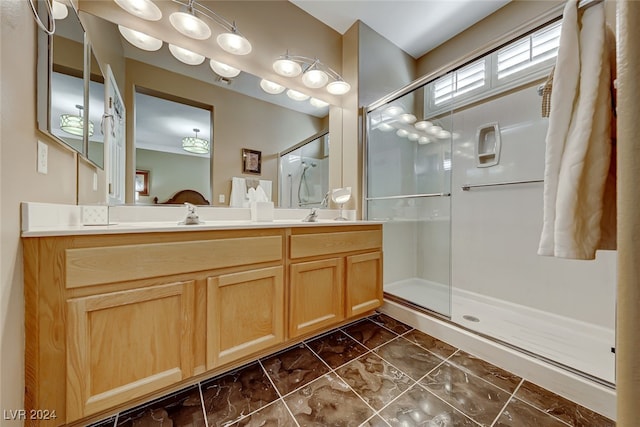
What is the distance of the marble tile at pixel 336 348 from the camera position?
4.67ft

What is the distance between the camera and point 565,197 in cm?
60

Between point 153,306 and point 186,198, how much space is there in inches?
29.6

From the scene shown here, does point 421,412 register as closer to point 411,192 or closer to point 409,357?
point 409,357

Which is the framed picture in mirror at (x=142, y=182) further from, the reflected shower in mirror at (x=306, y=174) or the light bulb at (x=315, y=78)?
the light bulb at (x=315, y=78)

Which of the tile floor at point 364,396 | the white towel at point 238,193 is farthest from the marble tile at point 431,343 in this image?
the white towel at point 238,193

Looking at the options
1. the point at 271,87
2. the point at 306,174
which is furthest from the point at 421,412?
the point at 271,87

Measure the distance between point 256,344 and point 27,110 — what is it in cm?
132

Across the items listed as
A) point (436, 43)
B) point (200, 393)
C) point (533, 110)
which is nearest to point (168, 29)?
point (200, 393)

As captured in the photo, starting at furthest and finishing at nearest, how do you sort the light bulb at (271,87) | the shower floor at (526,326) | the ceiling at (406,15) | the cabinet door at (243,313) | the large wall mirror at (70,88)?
1. the ceiling at (406,15)
2. the light bulb at (271,87)
3. the shower floor at (526,326)
4. the cabinet door at (243,313)
5. the large wall mirror at (70,88)

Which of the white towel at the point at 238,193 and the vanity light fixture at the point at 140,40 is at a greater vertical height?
the vanity light fixture at the point at 140,40

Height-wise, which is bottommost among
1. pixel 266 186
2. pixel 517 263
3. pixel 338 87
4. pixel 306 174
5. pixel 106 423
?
pixel 106 423

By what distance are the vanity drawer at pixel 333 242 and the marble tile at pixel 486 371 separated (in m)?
0.85

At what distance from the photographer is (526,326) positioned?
5.82 ft

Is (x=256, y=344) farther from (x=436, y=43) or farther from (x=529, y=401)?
(x=436, y=43)
